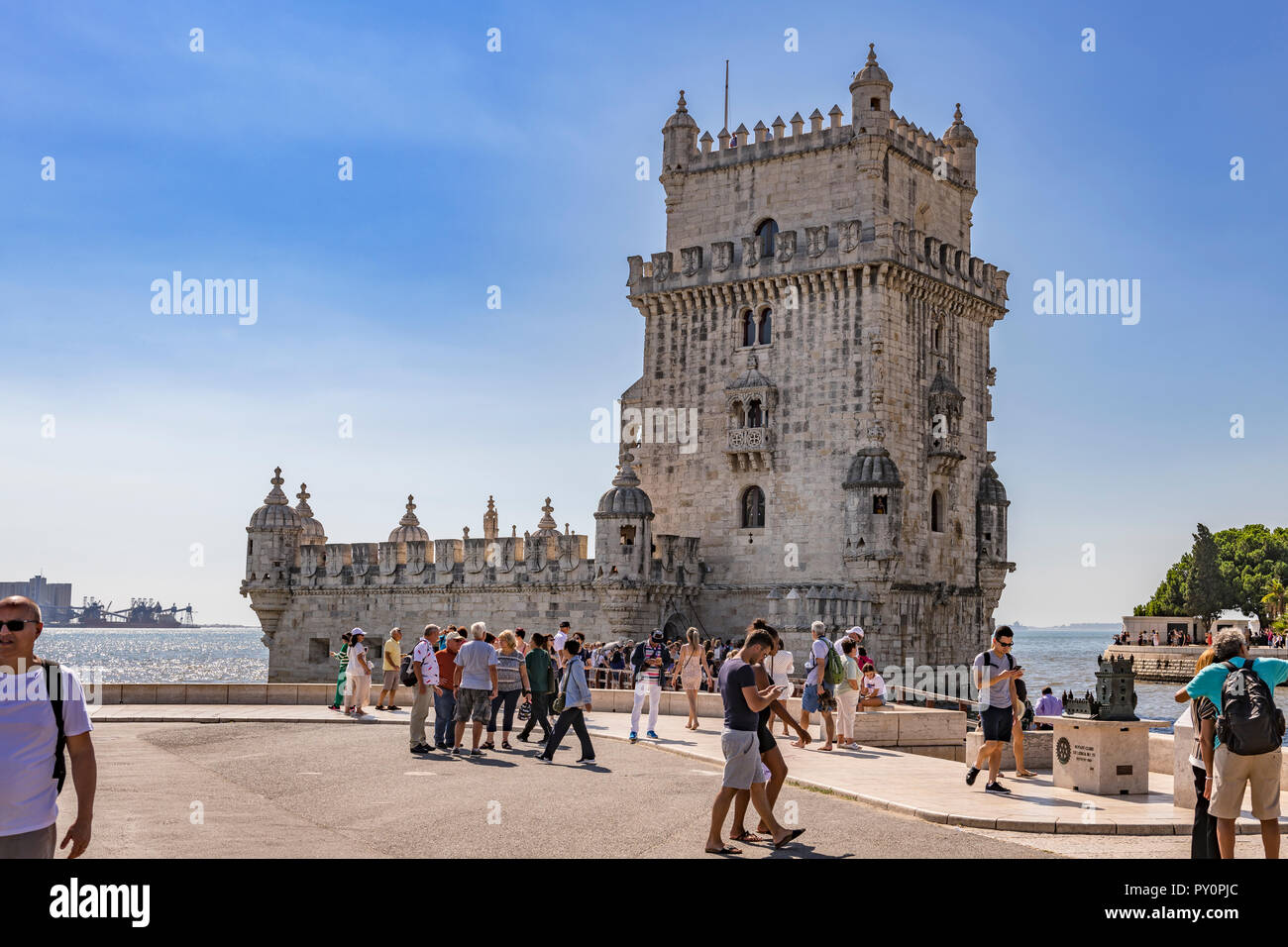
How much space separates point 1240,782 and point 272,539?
133ft

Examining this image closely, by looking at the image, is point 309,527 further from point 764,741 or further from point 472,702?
point 764,741

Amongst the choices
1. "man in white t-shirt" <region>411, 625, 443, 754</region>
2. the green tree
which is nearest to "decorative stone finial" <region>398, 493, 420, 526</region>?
"man in white t-shirt" <region>411, 625, 443, 754</region>

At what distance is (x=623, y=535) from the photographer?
37594 millimetres

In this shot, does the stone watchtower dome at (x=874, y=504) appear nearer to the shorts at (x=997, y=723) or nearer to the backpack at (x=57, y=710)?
the shorts at (x=997, y=723)

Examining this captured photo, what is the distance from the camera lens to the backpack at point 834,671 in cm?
1995

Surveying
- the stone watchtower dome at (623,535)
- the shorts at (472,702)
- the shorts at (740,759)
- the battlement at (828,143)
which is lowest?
the shorts at (472,702)

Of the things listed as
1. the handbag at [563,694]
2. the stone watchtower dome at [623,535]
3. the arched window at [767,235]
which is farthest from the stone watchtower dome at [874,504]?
the handbag at [563,694]

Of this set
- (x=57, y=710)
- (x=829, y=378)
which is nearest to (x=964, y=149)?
(x=829, y=378)

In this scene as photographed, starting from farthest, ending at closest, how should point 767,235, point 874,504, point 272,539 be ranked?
1. point 272,539
2. point 767,235
3. point 874,504

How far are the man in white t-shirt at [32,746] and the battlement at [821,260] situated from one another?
31679 millimetres

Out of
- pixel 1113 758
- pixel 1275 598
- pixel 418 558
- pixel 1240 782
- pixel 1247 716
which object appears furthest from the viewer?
pixel 1275 598

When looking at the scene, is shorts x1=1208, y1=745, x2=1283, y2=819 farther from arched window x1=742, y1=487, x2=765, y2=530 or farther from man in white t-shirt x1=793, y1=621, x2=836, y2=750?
arched window x1=742, y1=487, x2=765, y2=530

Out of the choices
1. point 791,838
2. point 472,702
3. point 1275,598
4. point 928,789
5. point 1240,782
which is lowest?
point 1275,598

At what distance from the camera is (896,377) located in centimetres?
3756
